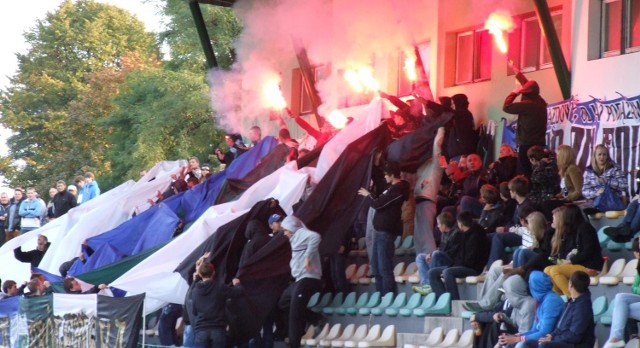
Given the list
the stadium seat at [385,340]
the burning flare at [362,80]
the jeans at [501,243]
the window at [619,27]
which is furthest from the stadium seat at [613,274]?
the burning flare at [362,80]

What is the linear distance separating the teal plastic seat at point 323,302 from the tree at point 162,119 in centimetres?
2435

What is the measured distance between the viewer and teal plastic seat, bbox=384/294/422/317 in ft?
48.3

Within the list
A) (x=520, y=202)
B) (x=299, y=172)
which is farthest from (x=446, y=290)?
(x=299, y=172)

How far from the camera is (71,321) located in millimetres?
17609

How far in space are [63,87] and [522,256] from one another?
42.3 meters

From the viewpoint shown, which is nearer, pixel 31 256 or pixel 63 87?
pixel 31 256

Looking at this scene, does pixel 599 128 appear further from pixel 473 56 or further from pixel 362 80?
pixel 362 80

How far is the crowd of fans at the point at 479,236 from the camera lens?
1195cm

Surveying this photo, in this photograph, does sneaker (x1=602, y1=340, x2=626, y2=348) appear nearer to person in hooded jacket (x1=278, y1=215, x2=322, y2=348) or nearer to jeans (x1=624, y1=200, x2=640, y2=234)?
jeans (x1=624, y1=200, x2=640, y2=234)

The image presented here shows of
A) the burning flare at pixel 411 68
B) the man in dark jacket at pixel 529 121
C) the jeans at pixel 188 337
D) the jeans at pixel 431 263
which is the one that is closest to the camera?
the jeans at pixel 431 263

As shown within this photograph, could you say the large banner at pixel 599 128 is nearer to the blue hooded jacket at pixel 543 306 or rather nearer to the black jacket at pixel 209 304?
the blue hooded jacket at pixel 543 306

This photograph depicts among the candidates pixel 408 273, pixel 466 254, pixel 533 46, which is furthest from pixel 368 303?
pixel 533 46

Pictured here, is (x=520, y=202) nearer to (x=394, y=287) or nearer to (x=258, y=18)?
(x=394, y=287)

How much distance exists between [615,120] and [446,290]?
354cm
